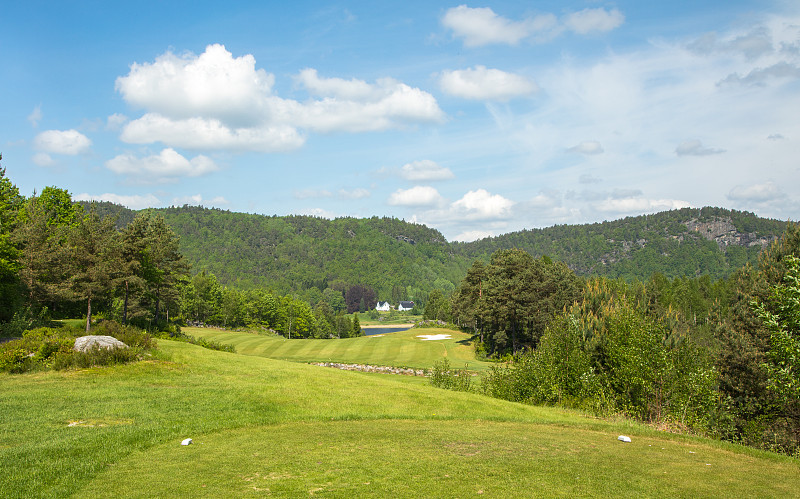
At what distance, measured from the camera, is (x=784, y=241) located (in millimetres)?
29484

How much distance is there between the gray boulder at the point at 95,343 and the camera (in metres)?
22.6

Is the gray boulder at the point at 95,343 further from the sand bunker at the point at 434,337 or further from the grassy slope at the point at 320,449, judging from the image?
the sand bunker at the point at 434,337

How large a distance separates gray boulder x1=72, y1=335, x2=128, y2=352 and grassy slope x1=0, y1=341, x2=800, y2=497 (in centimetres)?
259

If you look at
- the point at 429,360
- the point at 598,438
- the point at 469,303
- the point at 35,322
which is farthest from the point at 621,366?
the point at 469,303

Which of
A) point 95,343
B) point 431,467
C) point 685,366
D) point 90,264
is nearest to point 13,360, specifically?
point 95,343

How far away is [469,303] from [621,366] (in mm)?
50052

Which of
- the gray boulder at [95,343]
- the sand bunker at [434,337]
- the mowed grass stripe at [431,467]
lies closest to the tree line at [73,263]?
the gray boulder at [95,343]

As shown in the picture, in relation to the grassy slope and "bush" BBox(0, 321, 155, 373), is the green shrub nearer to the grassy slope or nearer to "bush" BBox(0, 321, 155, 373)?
"bush" BBox(0, 321, 155, 373)

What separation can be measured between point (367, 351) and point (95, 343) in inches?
1414

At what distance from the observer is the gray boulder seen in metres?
22.6

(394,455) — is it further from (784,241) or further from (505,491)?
(784,241)

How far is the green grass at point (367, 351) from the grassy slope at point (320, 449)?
27519 mm

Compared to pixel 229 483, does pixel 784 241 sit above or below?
above

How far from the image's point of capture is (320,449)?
10930mm
